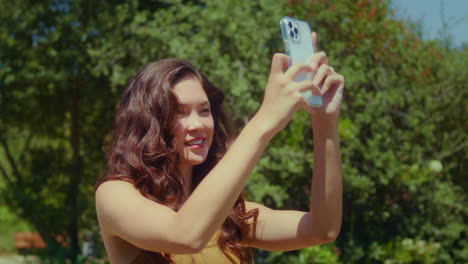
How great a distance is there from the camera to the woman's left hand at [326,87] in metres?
1.49

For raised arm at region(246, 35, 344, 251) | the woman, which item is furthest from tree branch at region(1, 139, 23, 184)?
raised arm at region(246, 35, 344, 251)

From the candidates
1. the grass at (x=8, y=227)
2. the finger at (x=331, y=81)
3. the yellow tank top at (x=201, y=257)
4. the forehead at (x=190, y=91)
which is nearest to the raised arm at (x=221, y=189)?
the finger at (x=331, y=81)

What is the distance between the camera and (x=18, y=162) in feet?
23.7

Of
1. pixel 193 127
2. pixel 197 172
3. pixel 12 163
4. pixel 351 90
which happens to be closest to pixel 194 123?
pixel 193 127

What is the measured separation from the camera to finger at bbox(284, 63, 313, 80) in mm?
1375

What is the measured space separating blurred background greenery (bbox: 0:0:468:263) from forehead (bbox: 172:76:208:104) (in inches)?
98.9

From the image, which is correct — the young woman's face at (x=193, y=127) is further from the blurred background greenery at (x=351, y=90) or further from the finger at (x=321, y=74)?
the blurred background greenery at (x=351, y=90)

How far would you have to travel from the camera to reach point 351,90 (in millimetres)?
4777

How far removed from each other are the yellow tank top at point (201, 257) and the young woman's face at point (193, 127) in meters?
0.25

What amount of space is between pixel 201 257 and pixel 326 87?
0.58 metres

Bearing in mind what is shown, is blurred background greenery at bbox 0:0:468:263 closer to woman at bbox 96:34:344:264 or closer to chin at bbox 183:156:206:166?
woman at bbox 96:34:344:264

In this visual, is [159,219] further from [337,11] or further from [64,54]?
[64,54]

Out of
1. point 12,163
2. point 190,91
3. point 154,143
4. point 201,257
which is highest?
point 190,91

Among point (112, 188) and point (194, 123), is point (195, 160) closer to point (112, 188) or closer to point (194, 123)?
point (194, 123)
